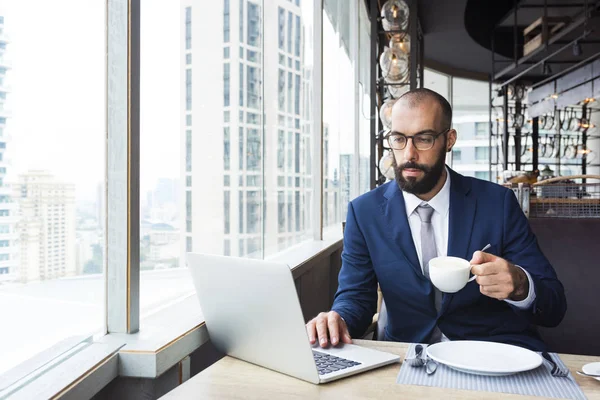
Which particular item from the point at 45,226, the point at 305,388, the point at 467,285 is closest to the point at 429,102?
the point at 467,285

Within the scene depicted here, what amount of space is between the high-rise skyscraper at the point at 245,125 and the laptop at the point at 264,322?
0.69 meters

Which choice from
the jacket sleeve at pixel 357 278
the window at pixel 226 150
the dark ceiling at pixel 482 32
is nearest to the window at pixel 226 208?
the window at pixel 226 150

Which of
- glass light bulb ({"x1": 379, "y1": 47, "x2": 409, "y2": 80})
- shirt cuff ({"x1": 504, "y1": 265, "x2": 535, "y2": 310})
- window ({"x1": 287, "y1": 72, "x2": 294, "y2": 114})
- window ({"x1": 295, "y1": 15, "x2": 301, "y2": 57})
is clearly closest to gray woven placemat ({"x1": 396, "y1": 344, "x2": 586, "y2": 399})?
shirt cuff ({"x1": 504, "y1": 265, "x2": 535, "y2": 310})

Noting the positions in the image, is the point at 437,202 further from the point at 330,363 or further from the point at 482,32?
the point at 482,32

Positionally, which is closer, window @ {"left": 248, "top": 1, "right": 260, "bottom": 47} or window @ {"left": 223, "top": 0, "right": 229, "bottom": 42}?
window @ {"left": 223, "top": 0, "right": 229, "bottom": 42}

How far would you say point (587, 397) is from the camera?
3.34 feet

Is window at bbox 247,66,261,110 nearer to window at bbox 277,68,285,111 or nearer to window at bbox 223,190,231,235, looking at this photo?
window at bbox 277,68,285,111

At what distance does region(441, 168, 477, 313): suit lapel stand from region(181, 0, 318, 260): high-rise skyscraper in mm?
906

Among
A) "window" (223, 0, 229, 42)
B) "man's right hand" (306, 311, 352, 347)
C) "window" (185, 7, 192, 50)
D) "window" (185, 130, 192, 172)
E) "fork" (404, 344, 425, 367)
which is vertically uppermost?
"window" (223, 0, 229, 42)

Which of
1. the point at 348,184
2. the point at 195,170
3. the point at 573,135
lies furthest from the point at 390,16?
the point at 573,135

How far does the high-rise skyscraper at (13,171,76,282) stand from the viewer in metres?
1.11

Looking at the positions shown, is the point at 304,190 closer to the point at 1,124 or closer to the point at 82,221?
the point at 82,221

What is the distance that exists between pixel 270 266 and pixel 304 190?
2696 millimetres

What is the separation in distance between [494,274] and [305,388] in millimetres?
550
